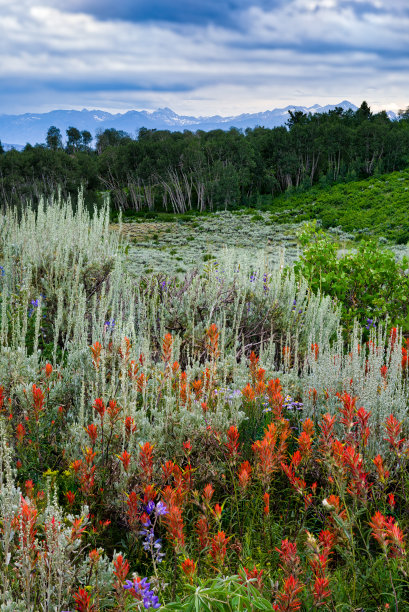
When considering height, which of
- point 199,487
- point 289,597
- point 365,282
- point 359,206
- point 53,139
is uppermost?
point 53,139

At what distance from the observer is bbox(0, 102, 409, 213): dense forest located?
53188mm

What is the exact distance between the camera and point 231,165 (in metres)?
54.2

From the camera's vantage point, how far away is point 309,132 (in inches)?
2319

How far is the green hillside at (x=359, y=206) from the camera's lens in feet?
100

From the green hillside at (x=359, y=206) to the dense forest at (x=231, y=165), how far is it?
4464 millimetres

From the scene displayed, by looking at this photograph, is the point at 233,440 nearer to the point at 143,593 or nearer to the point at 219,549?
the point at 219,549

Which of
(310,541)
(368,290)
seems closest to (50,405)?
(310,541)

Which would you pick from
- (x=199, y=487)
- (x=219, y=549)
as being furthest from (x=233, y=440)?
(x=219, y=549)

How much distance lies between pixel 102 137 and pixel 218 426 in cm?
9296

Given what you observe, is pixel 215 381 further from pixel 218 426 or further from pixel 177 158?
pixel 177 158

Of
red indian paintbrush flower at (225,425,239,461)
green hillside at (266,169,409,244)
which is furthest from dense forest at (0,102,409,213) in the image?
red indian paintbrush flower at (225,425,239,461)

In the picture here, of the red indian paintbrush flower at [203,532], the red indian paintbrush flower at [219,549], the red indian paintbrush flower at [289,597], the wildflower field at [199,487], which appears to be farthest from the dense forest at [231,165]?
the red indian paintbrush flower at [289,597]

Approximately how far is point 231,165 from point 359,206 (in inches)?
765

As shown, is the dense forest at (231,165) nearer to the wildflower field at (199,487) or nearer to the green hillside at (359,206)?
the green hillside at (359,206)
